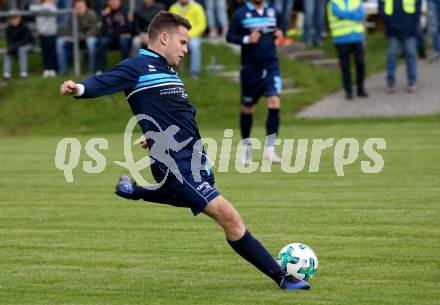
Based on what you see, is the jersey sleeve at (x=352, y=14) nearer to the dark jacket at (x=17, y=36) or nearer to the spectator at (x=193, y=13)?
the spectator at (x=193, y=13)

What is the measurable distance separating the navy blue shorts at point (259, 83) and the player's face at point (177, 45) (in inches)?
310

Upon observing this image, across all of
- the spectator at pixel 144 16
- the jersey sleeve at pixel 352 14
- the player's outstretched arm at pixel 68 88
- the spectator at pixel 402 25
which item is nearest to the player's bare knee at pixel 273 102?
the jersey sleeve at pixel 352 14

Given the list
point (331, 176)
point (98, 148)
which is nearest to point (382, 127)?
point (98, 148)

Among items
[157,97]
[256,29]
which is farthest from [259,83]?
[157,97]

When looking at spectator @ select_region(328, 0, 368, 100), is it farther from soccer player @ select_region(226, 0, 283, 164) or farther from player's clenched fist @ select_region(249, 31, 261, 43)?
player's clenched fist @ select_region(249, 31, 261, 43)

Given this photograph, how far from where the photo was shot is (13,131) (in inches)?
928

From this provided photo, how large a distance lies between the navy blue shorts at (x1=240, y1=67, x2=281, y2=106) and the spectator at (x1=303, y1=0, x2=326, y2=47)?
10.7m

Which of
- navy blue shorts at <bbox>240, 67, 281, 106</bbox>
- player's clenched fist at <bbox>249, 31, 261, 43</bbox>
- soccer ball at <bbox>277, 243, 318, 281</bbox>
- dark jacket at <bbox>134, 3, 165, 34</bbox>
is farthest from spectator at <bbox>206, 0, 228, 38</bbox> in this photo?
soccer ball at <bbox>277, 243, 318, 281</bbox>

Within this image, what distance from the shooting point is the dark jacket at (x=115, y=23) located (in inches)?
948

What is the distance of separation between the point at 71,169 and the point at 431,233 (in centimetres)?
720

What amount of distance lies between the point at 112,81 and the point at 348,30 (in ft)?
53.4

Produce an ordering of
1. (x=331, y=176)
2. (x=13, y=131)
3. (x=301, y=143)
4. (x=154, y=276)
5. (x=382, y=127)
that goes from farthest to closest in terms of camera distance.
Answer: (x=13, y=131) < (x=382, y=127) < (x=301, y=143) < (x=331, y=176) < (x=154, y=276)

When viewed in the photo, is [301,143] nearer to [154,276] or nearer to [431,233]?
[431,233]

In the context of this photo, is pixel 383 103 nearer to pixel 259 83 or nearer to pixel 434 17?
pixel 434 17
